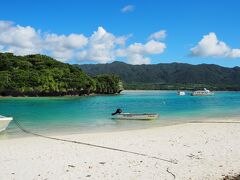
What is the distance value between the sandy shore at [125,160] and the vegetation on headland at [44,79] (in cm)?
11288

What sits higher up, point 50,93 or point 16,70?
point 16,70

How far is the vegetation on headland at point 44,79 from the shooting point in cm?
12739

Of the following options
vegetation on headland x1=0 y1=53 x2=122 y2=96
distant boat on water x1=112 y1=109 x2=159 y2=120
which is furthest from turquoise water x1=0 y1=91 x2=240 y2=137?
vegetation on headland x1=0 y1=53 x2=122 y2=96

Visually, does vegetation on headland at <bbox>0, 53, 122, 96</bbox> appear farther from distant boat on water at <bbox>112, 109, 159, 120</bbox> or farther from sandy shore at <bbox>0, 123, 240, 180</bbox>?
sandy shore at <bbox>0, 123, 240, 180</bbox>

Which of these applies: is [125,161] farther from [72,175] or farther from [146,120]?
[146,120]

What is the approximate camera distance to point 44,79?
5212 inches

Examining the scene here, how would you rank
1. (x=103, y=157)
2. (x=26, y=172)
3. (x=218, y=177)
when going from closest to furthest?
(x=218, y=177), (x=26, y=172), (x=103, y=157)

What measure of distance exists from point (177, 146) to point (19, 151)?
7331 millimetres

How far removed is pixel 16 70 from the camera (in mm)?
140875

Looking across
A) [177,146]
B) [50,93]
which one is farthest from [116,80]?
[177,146]

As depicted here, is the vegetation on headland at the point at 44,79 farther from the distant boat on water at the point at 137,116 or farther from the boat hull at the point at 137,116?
the boat hull at the point at 137,116

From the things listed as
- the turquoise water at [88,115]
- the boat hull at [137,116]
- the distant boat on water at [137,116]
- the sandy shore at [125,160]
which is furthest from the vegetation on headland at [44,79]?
the sandy shore at [125,160]

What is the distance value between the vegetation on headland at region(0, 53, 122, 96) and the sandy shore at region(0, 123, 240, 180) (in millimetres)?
112875

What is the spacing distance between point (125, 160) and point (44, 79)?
122 meters
